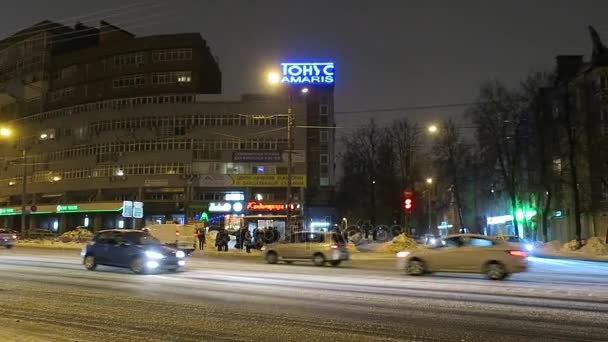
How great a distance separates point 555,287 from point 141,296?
10.7 meters

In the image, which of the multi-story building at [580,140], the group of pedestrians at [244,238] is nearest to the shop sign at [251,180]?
the multi-story building at [580,140]

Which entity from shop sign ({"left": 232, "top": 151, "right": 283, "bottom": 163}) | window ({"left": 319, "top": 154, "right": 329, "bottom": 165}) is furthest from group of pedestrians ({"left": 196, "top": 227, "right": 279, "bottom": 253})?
window ({"left": 319, "top": 154, "right": 329, "bottom": 165})

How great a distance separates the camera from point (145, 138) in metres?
70.6

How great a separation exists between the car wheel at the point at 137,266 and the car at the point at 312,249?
851cm

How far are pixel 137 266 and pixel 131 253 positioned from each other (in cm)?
55

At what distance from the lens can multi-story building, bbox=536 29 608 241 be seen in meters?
45.9

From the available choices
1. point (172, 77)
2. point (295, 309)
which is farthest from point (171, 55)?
point (295, 309)

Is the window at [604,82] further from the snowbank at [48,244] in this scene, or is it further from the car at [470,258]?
the snowbank at [48,244]

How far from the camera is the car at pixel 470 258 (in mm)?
17531

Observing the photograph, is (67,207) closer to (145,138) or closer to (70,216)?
(70,216)

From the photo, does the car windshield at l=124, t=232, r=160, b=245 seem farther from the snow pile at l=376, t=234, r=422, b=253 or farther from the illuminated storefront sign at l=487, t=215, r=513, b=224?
the illuminated storefront sign at l=487, t=215, r=513, b=224

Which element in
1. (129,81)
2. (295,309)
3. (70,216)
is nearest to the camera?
(295,309)

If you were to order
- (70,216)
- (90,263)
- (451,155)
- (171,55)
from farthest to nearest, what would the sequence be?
1. (70,216)
2. (171,55)
3. (451,155)
4. (90,263)

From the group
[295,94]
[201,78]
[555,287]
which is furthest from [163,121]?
[555,287]
